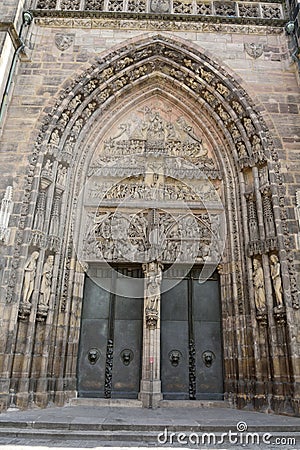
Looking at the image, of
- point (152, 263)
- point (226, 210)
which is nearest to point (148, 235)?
point (152, 263)

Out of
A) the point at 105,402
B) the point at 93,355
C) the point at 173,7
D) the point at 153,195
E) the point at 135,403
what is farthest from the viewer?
the point at 173,7

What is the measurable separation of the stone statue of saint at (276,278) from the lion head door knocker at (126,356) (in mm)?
3147

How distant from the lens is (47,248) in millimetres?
7082

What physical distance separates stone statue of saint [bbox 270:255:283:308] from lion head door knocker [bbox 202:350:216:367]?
1848 mm

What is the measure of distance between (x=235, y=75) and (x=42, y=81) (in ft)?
15.1

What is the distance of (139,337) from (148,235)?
2214mm

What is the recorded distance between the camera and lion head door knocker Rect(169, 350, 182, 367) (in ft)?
24.2

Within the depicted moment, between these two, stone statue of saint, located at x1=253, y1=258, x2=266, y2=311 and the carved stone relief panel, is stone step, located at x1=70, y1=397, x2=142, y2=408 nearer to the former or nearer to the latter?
the carved stone relief panel

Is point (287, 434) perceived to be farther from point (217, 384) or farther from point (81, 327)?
point (81, 327)

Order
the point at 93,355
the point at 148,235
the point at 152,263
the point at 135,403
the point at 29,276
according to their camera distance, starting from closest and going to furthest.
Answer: the point at 29,276 < the point at 135,403 < the point at 93,355 < the point at 152,263 < the point at 148,235

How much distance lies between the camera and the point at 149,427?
189 inches

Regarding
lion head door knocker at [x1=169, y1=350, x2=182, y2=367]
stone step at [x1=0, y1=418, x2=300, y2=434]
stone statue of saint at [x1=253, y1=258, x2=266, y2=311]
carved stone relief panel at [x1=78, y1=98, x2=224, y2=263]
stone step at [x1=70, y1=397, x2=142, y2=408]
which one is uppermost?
carved stone relief panel at [x1=78, y1=98, x2=224, y2=263]
